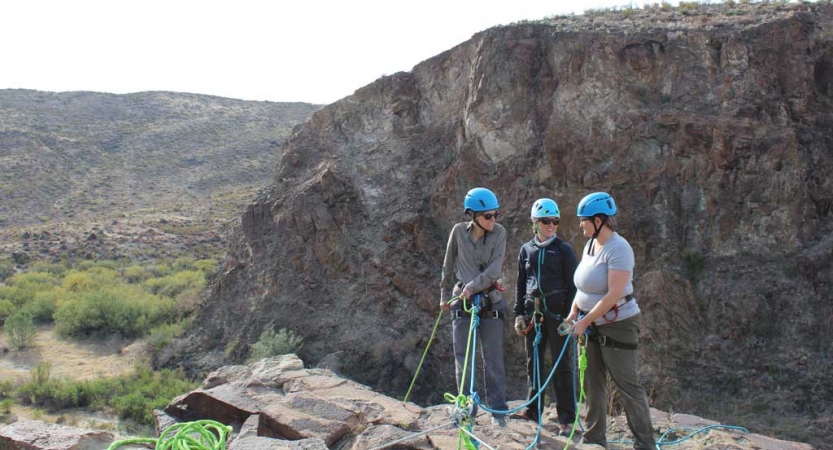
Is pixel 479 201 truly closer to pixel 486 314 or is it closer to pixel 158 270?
pixel 486 314

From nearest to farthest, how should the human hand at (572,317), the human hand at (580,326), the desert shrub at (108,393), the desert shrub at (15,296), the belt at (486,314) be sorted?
the human hand at (580,326)
the human hand at (572,317)
the belt at (486,314)
the desert shrub at (108,393)
the desert shrub at (15,296)

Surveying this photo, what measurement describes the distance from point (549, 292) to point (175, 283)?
640 inches

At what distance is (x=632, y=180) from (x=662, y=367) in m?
3.00

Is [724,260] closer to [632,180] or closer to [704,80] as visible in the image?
[632,180]

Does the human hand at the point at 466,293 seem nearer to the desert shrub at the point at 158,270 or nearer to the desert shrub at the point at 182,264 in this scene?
the desert shrub at the point at 158,270

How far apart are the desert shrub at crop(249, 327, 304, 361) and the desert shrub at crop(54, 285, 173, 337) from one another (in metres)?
4.80

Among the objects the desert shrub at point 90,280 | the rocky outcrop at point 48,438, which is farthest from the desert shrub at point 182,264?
the rocky outcrop at point 48,438

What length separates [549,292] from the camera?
5598 millimetres

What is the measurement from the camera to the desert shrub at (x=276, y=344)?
11.7m

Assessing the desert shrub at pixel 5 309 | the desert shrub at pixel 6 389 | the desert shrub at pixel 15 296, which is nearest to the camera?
the desert shrub at pixel 6 389

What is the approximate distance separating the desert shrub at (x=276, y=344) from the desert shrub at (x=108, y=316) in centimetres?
480

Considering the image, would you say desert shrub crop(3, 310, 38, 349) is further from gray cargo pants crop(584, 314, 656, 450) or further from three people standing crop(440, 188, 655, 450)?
gray cargo pants crop(584, 314, 656, 450)

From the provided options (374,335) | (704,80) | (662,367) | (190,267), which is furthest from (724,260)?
(190,267)

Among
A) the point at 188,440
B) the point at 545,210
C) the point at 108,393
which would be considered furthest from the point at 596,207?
the point at 108,393
